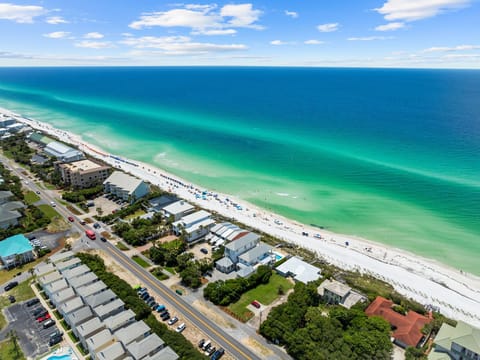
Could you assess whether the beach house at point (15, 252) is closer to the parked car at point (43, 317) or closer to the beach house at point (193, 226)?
the parked car at point (43, 317)


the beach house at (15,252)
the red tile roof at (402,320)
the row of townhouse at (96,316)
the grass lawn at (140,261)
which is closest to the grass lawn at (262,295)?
the row of townhouse at (96,316)

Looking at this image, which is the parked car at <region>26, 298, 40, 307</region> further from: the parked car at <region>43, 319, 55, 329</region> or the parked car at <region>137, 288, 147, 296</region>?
the parked car at <region>137, 288, 147, 296</region>

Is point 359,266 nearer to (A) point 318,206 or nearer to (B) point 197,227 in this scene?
(A) point 318,206

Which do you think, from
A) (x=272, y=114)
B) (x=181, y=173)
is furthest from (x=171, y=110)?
(x=181, y=173)

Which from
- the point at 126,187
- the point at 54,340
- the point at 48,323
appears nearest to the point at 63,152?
the point at 126,187

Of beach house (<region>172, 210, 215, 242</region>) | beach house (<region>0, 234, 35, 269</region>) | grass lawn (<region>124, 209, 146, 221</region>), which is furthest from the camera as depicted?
grass lawn (<region>124, 209, 146, 221</region>)

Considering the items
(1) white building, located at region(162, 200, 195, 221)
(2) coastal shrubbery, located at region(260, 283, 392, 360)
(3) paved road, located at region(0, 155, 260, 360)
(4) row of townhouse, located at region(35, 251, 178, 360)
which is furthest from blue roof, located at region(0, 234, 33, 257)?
(2) coastal shrubbery, located at region(260, 283, 392, 360)
